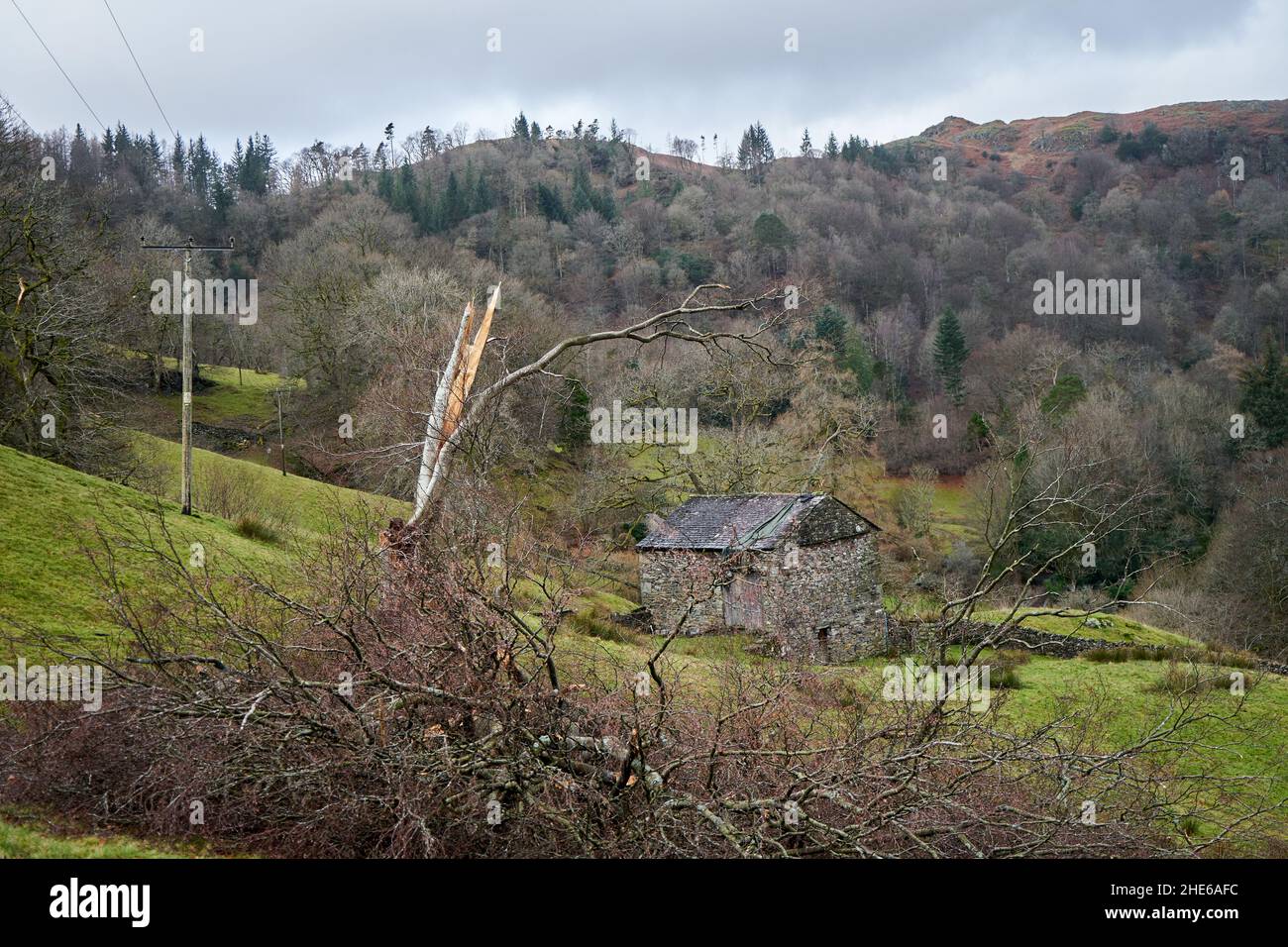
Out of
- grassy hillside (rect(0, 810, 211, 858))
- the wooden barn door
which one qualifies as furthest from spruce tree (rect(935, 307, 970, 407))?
grassy hillside (rect(0, 810, 211, 858))

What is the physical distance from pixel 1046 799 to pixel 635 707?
121 inches

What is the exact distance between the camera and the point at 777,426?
116 feet

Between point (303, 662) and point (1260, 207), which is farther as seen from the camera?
point (1260, 207)

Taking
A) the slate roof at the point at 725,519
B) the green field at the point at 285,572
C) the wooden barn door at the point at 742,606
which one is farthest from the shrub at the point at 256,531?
the wooden barn door at the point at 742,606

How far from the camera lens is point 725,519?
2561 cm

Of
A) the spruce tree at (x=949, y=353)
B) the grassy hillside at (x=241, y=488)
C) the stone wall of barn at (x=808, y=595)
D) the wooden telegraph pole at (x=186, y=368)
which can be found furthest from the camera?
the spruce tree at (x=949, y=353)

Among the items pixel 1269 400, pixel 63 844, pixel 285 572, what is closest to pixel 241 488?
pixel 285 572

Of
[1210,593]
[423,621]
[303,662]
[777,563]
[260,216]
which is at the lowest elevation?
[1210,593]

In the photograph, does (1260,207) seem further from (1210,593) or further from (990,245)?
(1210,593)

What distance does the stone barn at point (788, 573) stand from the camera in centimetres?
2302

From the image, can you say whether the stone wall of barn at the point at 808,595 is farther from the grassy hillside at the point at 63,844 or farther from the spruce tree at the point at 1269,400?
the spruce tree at the point at 1269,400

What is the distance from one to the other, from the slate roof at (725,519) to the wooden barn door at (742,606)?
1202mm
